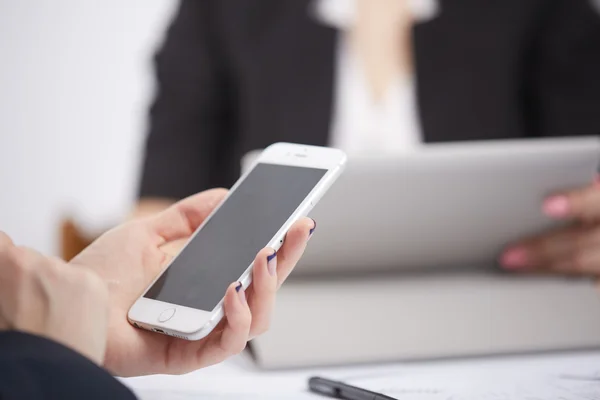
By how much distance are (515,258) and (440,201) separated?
0.41ft

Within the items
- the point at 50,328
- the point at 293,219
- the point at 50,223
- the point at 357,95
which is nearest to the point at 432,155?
the point at 293,219

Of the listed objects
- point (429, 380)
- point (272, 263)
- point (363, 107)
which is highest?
point (363, 107)

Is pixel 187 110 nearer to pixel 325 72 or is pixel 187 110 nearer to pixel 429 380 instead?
pixel 325 72

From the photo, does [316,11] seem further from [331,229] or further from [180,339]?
[180,339]

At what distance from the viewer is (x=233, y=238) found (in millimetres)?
467

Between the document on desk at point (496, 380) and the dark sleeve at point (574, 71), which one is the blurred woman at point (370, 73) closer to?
the dark sleeve at point (574, 71)

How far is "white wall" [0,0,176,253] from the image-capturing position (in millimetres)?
1635

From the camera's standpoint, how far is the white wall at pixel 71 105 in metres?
1.63

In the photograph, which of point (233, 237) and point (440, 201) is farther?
point (440, 201)

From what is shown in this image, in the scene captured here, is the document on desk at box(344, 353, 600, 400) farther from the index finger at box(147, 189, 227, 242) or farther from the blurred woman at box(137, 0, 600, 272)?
the blurred woman at box(137, 0, 600, 272)

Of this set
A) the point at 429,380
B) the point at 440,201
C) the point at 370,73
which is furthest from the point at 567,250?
the point at 370,73

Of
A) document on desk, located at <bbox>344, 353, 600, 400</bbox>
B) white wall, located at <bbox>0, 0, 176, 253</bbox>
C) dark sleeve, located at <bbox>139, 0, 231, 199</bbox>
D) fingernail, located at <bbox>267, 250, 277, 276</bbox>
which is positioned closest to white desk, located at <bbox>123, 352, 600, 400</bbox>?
document on desk, located at <bbox>344, 353, 600, 400</bbox>

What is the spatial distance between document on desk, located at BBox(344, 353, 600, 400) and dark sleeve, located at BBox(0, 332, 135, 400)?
21 cm

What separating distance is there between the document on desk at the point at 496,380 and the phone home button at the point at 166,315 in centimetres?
15
